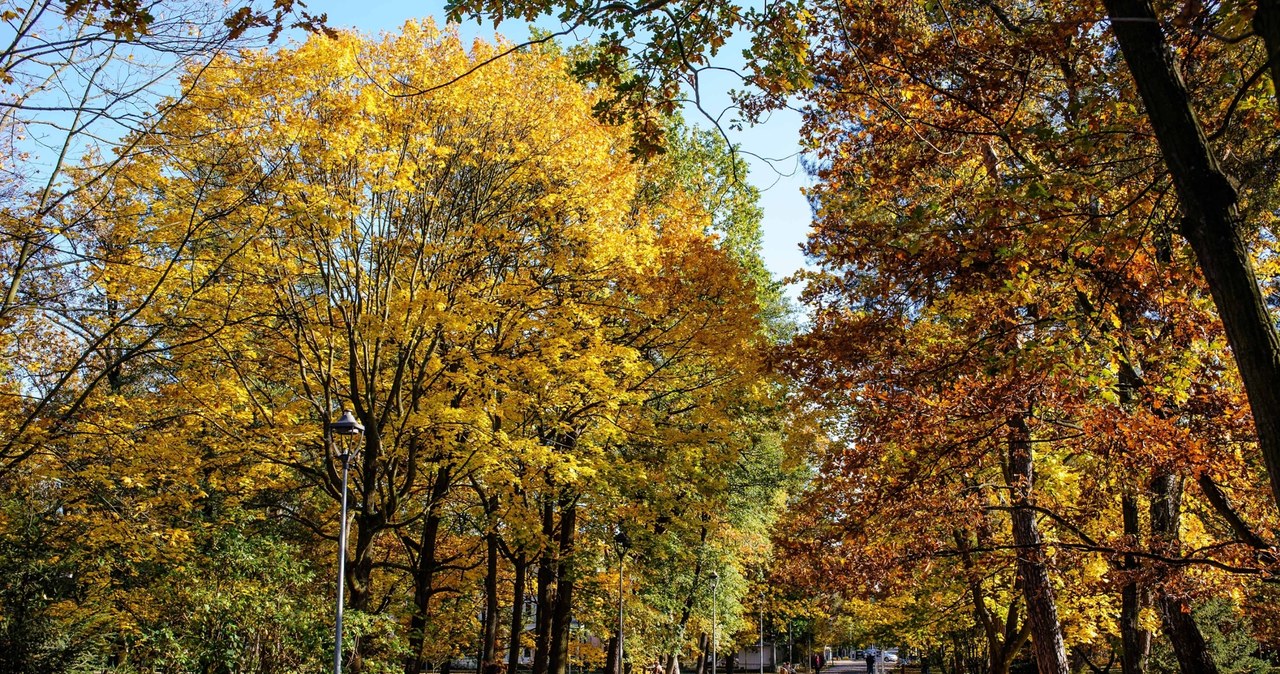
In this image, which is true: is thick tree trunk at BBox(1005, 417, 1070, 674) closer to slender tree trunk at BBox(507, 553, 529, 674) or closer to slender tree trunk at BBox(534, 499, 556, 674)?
slender tree trunk at BBox(534, 499, 556, 674)

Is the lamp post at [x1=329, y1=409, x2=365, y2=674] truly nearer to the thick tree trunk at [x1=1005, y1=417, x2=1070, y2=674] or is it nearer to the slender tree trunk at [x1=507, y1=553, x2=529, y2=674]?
the slender tree trunk at [x1=507, y1=553, x2=529, y2=674]

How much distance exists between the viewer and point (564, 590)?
666 inches

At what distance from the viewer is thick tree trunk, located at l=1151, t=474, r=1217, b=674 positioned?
10.2 metres

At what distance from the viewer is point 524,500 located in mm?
14844

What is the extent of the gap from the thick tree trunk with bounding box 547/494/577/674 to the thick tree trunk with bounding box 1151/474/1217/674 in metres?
9.46

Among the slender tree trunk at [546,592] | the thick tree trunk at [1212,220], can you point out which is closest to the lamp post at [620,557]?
the slender tree trunk at [546,592]

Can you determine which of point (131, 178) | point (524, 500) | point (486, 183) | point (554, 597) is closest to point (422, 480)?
point (524, 500)

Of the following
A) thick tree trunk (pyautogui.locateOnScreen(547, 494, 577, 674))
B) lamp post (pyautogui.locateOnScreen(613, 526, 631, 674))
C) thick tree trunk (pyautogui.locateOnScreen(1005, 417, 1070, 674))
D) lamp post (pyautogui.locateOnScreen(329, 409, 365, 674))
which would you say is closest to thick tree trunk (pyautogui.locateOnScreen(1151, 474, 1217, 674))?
thick tree trunk (pyautogui.locateOnScreen(1005, 417, 1070, 674))

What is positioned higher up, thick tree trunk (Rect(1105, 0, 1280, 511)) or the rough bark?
thick tree trunk (Rect(1105, 0, 1280, 511))

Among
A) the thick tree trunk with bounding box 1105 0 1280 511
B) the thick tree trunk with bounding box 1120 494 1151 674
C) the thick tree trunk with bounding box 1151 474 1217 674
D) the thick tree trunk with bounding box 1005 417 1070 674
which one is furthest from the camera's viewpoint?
the thick tree trunk with bounding box 1120 494 1151 674

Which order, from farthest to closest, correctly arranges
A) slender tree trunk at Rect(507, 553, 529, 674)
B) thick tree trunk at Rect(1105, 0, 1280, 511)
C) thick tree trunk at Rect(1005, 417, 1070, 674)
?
1. slender tree trunk at Rect(507, 553, 529, 674)
2. thick tree trunk at Rect(1005, 417, 1070, 674)
3. thick tree trunk at Rect(1105, 0, 1280, 511)

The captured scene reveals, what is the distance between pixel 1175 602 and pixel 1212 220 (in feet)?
27.4

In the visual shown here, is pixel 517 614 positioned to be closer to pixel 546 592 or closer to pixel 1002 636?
pixel 546 592

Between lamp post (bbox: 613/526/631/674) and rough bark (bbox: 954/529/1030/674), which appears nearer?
rough bark (bbox: 954/529/1030/674)
